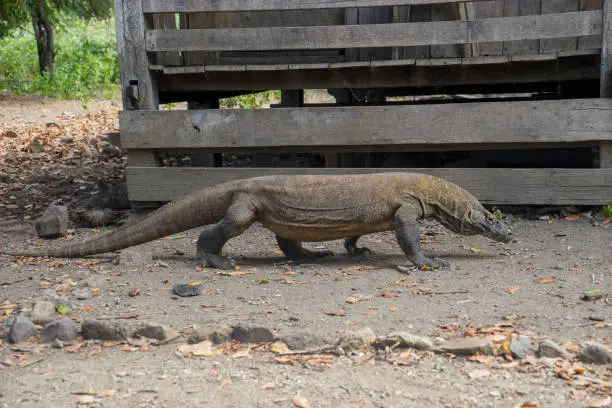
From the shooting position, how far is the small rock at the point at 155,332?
11.9ft

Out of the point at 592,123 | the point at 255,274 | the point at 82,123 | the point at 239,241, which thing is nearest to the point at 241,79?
the point at 239,241

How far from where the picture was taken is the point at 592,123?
20.3 feet

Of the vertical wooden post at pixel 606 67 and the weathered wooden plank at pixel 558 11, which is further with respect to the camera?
the weathered wooden plank at pixel 558 11

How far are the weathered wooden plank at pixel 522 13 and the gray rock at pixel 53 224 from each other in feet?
14.3

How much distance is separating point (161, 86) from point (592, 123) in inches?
157

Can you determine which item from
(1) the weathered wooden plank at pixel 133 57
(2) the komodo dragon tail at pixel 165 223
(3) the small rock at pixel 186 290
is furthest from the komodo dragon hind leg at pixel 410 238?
(1) the weathered wooden plank at pixel 133 57

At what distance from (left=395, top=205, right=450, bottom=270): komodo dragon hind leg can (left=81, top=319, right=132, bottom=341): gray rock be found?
7.26ft

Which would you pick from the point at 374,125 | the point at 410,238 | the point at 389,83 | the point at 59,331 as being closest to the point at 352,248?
the point at 410,238

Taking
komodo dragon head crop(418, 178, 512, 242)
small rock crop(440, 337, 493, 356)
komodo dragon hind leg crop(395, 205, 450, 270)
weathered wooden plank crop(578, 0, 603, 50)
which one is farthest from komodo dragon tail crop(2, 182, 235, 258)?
weathered wooden plank crop(578, 0, 603, 50)

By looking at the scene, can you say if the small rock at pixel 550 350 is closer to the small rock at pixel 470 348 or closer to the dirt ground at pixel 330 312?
the dirt ground at pixel 330 312

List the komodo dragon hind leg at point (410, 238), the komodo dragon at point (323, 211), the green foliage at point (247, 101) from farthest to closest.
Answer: the green foliage at point (247, 101), the komodo dragon at point (323, 211), the komodo dragon hind leg at point (410, 238)

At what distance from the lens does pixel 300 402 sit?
2.87 metres

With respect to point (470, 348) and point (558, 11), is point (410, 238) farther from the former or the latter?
point (558, 11)

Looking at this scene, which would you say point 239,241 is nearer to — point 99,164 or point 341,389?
point 341,389
